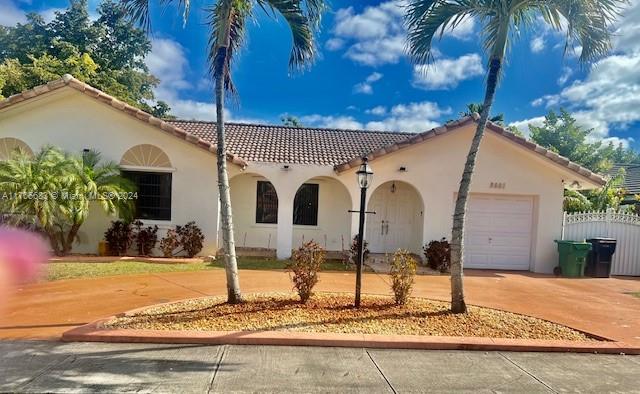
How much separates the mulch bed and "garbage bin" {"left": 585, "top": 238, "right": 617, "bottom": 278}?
6875mm

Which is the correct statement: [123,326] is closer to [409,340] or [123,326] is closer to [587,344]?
[409,340]

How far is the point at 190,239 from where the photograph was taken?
1223 centimetres

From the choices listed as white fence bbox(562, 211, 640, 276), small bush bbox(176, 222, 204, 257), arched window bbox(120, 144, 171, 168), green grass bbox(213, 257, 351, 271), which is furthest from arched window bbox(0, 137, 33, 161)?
white fence bbox(562, 211, 640, 276)

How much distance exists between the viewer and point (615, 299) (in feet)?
31.0

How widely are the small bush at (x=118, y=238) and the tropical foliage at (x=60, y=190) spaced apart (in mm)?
448

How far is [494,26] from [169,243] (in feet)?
33.8

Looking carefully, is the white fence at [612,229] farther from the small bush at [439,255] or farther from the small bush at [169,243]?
the small bush at [169,243]

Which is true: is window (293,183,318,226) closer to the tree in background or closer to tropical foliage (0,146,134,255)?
tropical foliage (0,146,134,255)

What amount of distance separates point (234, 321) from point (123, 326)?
1.62m

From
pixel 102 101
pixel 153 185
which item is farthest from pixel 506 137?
pixel 102 101

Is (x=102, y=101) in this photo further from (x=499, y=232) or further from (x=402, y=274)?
(x=499, y=232)

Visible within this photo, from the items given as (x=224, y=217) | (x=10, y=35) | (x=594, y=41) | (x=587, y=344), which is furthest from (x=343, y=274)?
(x=10, y=35)

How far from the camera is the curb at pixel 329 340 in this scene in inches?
216

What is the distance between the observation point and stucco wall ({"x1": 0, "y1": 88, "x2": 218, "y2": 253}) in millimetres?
12281
